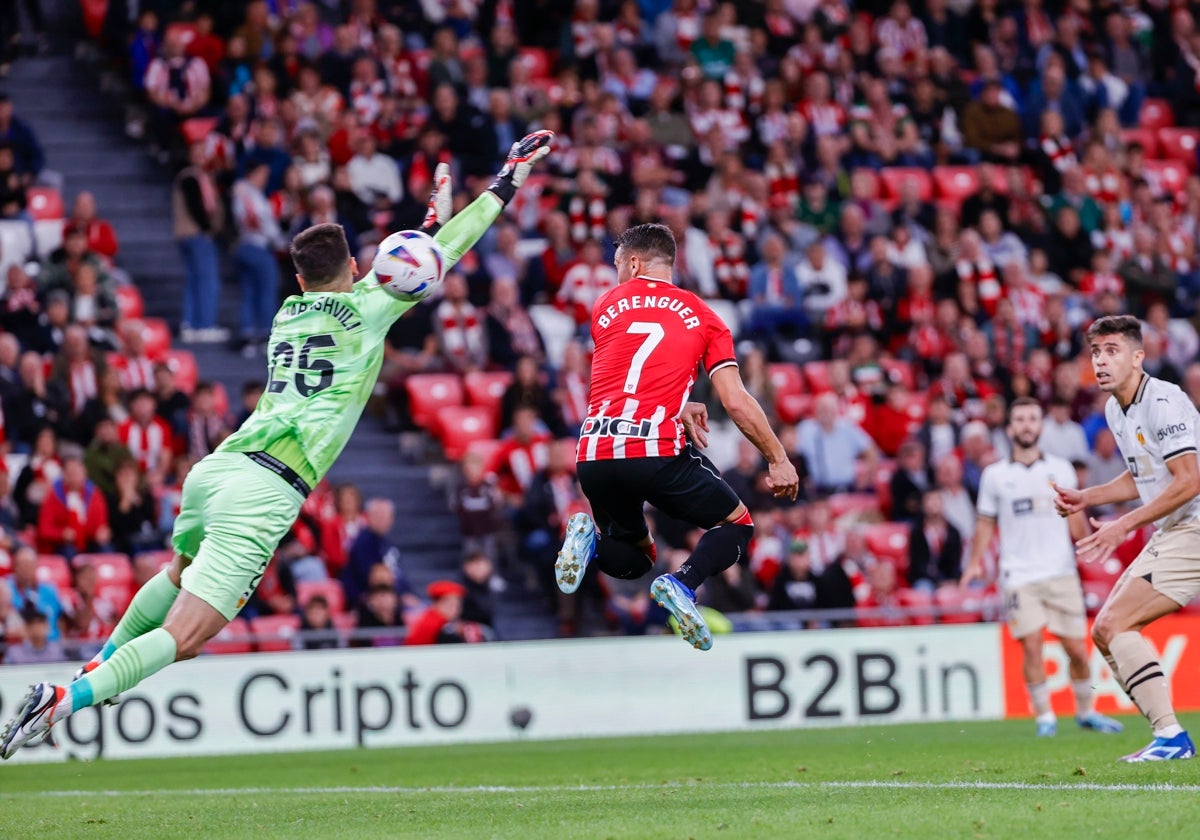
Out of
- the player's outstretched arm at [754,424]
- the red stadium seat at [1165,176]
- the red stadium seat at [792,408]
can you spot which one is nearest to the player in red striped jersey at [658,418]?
the player's outstretched arm at [754,424]

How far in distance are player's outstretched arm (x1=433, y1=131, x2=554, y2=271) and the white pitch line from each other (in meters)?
3.39

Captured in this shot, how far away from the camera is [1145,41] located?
91.0 feet

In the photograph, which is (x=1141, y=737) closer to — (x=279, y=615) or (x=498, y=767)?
(x=498, y=767)

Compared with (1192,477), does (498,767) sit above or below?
below

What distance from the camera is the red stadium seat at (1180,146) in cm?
2638

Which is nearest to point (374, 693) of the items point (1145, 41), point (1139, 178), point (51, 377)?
point (51, 377)

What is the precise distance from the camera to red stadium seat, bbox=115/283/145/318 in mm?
19562

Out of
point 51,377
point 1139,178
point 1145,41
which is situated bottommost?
point 51,377

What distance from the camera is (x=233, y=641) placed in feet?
54.9

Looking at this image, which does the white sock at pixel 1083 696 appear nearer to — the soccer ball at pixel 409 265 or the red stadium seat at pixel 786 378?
the red stadium seat at pixel 786 378

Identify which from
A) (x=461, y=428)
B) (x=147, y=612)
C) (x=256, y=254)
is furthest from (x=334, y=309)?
(x=256, y=254)

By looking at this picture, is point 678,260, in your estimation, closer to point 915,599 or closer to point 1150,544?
point 915,599

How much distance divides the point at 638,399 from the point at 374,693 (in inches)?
307

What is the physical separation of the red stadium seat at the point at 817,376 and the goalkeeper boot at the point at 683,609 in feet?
38.3
